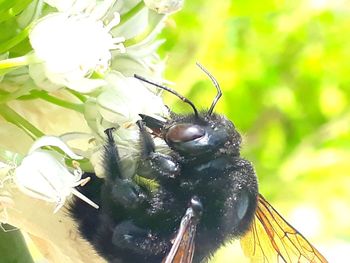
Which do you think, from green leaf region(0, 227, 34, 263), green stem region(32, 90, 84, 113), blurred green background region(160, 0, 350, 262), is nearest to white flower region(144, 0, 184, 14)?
green stem region(32, 90, 84, 113)

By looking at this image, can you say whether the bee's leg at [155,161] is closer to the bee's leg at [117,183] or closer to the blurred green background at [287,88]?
the bee's leg at [117,183]

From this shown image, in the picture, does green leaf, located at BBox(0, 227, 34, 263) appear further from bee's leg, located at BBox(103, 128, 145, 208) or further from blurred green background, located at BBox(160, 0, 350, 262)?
blurred green background, located at BBox(160, 0, 350, 262)

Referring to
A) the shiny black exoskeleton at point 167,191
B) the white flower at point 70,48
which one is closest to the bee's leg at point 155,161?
the shiny black exoskeleton at point 167,191

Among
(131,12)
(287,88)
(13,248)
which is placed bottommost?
(13,248)

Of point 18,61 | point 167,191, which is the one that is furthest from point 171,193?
point 18,61

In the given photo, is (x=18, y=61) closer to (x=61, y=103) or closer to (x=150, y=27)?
(x=61, y=103)

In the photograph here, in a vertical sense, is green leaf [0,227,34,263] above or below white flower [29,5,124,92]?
below
